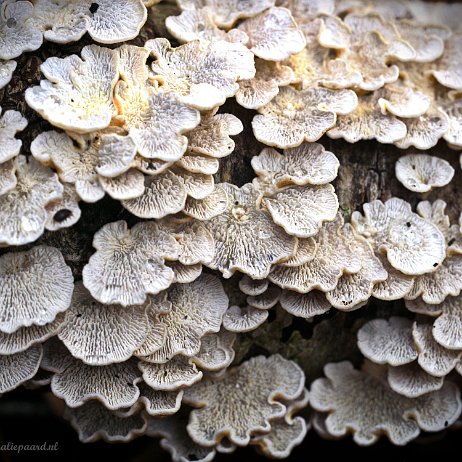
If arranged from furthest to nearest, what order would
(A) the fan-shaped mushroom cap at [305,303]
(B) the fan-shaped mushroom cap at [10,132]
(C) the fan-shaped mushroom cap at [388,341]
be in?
1. (C) the fan-shaped mushroom cap at [388,341]
2. (A) the fan-shaped mushroom cap at [305,303]
3. (B) the fan-shaped mushroom cap at [10,132]

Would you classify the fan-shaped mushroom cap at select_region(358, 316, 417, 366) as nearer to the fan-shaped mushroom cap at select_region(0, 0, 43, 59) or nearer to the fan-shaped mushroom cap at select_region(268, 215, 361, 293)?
the fan-shaped mushroom cap at select_region(268, 215, 361, 293)

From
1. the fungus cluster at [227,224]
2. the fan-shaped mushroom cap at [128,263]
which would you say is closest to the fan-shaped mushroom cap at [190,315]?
the fungus cluster at [227,224]

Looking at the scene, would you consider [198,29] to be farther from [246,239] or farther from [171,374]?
[171,374]

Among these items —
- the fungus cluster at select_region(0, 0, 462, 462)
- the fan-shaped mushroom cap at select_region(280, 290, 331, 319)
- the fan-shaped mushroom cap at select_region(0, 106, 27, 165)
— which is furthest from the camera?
the fan-shaped mushroom cap at select_region(280, 290, 331, 319)

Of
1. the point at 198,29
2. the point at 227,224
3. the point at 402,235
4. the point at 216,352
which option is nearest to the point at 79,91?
the point at 198,29

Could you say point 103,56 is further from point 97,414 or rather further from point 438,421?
point 438,421

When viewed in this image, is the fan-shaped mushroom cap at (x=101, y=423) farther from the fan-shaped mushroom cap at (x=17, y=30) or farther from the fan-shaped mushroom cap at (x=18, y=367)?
the fan-shaped mushroom cap at (x=17, y=30)

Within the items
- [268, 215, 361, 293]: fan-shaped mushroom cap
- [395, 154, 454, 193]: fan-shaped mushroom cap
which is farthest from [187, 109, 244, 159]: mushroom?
[395, 154, 454, 193]: fan-shaped mushroom cap
